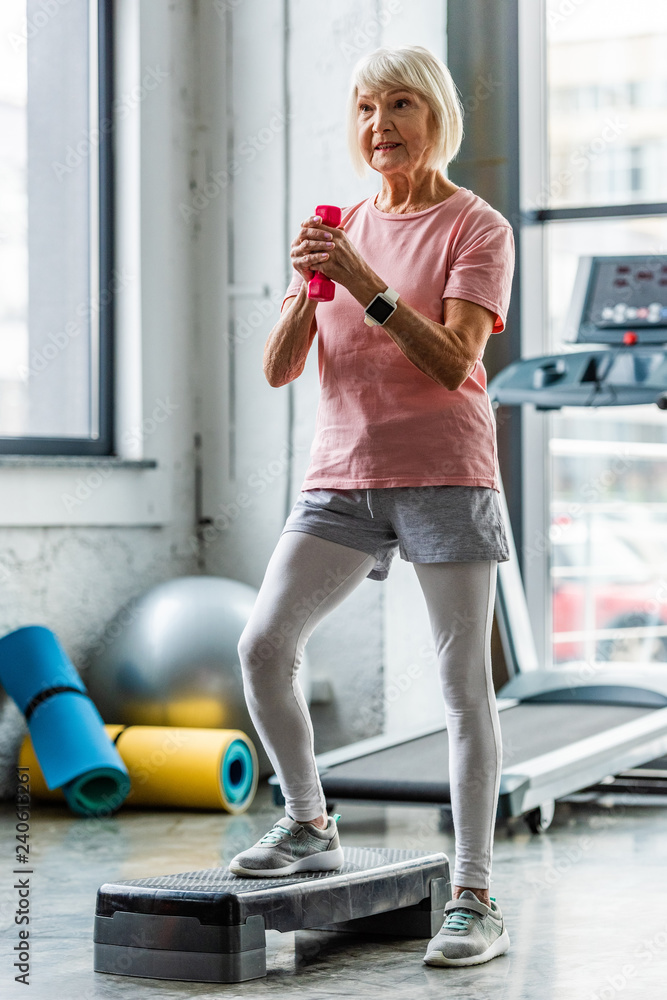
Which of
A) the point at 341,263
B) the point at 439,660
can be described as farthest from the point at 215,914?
the point at 341,263

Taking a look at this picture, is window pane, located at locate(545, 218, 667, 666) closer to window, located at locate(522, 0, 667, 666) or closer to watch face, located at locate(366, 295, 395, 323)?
window, located at locate(522, 0, 667, 666)

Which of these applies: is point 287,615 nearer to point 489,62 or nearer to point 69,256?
point 69,256

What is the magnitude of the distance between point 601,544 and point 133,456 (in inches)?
60.9

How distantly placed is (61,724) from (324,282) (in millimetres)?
1893

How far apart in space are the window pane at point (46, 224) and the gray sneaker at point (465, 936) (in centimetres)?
236

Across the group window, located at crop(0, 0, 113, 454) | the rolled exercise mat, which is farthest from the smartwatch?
window, located at crop(0, 0, 113, 454)

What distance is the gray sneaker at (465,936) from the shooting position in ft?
6.66

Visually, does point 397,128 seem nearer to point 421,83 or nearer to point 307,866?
point 421,83

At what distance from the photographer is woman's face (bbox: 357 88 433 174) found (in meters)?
2.04

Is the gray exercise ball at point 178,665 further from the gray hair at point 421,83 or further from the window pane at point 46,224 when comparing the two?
the gray hair at point 421,83

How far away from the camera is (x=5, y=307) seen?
3.94 m

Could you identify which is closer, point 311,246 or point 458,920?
point 311,246

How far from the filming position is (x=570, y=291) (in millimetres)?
4359

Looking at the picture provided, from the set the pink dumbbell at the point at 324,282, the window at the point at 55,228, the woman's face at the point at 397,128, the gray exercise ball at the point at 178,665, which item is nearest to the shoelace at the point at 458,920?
the pink dumbbell at the point at 324,282
